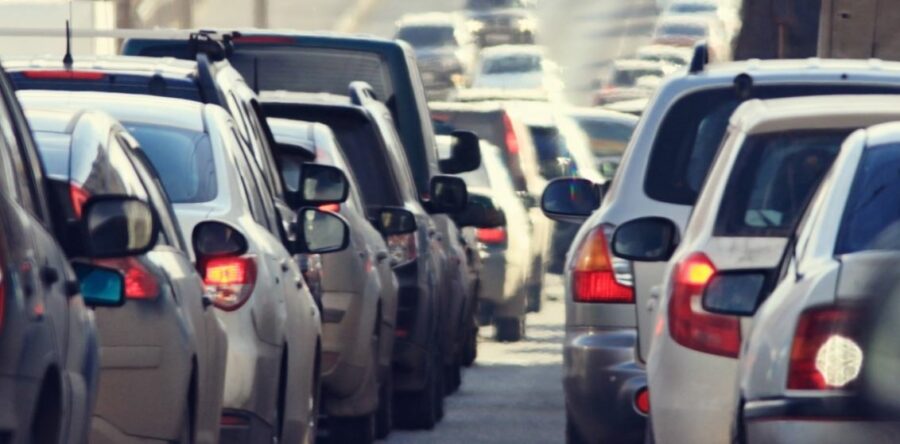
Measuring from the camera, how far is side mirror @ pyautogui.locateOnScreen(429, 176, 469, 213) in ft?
51.4

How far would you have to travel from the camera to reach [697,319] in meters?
7.83

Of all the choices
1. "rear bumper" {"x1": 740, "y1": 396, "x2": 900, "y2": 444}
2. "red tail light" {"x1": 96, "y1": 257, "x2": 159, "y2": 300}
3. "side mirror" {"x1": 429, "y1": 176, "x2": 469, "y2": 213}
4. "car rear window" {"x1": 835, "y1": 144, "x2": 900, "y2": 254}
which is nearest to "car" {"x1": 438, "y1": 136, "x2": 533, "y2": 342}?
"side mirror" {"x1": 429, "y1": 176, "x2": 469, "y2": 213}

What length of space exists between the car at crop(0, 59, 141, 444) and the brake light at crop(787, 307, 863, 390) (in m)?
1.49

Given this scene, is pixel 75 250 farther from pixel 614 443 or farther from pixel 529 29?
pixel 529 29

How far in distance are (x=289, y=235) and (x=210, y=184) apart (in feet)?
5.69

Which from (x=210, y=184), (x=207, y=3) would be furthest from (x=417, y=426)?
(x=207, y=3)

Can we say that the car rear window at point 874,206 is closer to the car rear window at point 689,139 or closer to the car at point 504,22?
the car rear window at point 689,139

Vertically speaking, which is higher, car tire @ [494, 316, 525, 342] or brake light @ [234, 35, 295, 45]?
brake light @ [234, 35, 295, 45]

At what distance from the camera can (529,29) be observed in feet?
232

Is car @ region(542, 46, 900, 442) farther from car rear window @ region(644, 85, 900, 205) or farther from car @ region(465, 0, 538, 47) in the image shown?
car @ region(465, 0, 538, 47)

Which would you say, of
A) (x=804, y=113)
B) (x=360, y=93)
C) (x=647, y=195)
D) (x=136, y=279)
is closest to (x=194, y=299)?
(x=136, y=279)

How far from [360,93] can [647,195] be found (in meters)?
4.76

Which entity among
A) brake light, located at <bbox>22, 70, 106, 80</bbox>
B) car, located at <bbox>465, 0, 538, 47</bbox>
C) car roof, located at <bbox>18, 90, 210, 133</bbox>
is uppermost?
car, located at <bbox>465, 0, 538, 47</bbox>

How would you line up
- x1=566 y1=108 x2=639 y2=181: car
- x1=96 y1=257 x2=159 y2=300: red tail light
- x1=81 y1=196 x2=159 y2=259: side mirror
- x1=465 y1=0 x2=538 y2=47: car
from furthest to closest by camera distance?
1. x1=465 y1=0 x2=538 y2=47: car
2. x1=566 y1=108 x2=639 y2=181: car
3. x1=96 y1=257 x2=159 y2=300: red tail light
4. x1=81 y1=196 x2=159 y2=259: side mirror
